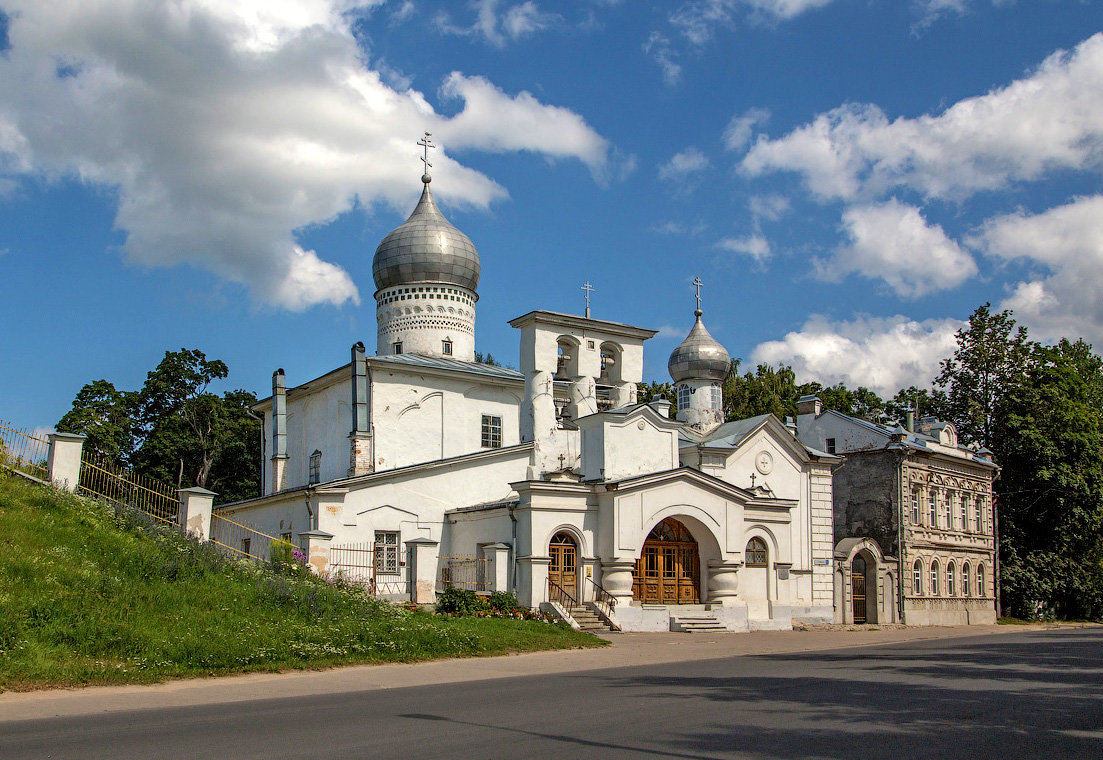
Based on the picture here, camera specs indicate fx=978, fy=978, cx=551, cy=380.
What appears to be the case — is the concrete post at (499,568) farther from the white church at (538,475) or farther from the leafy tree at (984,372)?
the leafy tree at (984,372)

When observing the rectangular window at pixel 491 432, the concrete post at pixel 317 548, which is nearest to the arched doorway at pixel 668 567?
the rectangular window at pixel 491 432

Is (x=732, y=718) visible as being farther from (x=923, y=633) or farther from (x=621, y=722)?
(x=923, y=633)

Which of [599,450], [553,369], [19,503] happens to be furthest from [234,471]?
[19,503]

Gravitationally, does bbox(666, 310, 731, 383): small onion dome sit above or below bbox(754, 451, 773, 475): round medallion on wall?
above

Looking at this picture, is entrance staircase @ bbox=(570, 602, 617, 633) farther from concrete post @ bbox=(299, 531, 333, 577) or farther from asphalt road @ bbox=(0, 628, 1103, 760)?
asphalt road @ bbox=(0, 628, 1103, 760)

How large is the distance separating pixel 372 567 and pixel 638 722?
52.2 ft

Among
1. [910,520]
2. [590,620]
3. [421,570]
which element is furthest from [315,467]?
[910,520]

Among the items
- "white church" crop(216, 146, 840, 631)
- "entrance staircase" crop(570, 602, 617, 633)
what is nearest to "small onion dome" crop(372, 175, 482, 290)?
"white church" crop(216, 146, 840, 631)

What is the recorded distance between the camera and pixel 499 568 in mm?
24641

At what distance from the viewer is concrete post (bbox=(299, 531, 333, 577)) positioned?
21453 mm

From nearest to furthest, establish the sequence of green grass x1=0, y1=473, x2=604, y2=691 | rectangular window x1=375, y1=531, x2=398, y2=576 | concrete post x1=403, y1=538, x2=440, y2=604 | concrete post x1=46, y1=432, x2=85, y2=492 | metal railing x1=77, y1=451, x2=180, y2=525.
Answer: green grass x1=0, y1=473, x2=604, y2=691
concrete post x1=46, y1=432, x2=85, y2=492
metal railing x1=77, y1=451, x2=180, y2=525
concrete post x1=403, y1=538, x2=440, y2=604
rectangular window x1=375, y1=531, x2=398, y2=576

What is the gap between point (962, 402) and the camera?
43.5 m

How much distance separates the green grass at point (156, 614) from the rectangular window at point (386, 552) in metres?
7.75

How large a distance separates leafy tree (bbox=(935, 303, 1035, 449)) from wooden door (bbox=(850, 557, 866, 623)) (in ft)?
40.6
